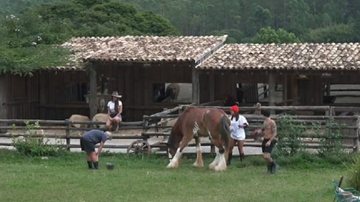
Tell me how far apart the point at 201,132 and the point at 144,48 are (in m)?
10.0

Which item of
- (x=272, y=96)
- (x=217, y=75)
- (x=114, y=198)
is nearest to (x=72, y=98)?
(x=217, y=75)

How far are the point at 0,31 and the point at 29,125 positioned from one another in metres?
7.57

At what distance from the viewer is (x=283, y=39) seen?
5447 centimetres

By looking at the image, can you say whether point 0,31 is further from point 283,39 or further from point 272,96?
point 283,39

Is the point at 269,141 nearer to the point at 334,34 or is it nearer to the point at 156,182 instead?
the point at 156,182

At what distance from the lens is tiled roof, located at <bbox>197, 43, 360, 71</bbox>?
2477cm

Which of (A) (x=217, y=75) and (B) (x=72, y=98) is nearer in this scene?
(A) (x=217, y=75)

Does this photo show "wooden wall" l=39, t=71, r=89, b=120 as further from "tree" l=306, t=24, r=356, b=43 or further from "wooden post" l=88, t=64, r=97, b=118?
"tree" l=306, t=24, r=356, b=43

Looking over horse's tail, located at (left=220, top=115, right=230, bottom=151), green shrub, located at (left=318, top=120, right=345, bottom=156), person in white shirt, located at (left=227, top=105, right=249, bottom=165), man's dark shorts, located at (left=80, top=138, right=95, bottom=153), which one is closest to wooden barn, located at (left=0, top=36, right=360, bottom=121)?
green shrub, located at (left=318, top=120, right=345, bottom=156)

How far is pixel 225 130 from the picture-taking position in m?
17.6

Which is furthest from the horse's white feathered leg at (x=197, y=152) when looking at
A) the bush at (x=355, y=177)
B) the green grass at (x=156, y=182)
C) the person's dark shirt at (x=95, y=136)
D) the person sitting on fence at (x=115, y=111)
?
the bush at (x=355, y=177)

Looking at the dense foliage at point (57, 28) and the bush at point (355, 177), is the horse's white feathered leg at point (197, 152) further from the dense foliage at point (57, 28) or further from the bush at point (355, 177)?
the dense foliage at point (57, 28)

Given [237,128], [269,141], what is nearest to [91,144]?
[237,128]

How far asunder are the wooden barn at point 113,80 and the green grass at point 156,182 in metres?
7.41
